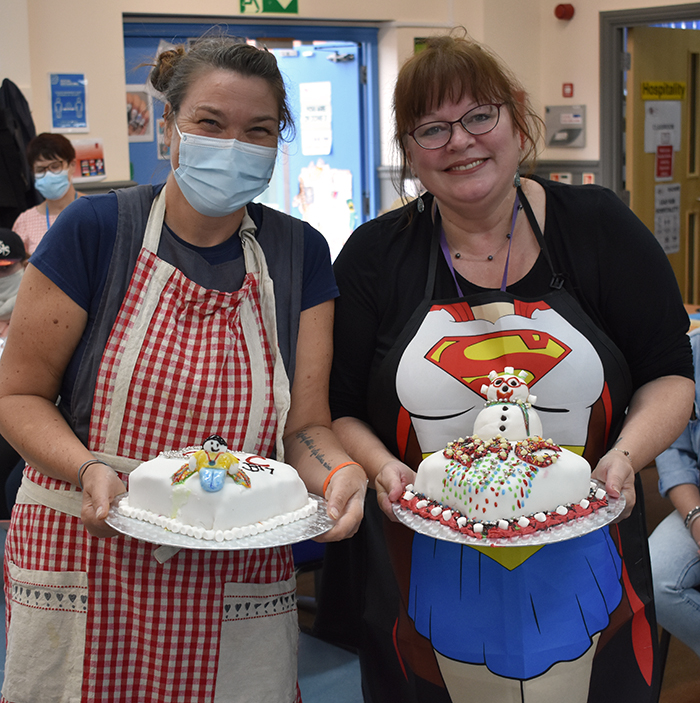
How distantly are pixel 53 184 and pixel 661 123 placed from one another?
4.80 metres

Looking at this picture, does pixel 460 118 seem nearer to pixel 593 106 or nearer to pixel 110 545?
pixel 110 545

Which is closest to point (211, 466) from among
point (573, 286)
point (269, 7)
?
point (573, 286)

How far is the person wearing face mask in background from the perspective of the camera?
15.7 ft

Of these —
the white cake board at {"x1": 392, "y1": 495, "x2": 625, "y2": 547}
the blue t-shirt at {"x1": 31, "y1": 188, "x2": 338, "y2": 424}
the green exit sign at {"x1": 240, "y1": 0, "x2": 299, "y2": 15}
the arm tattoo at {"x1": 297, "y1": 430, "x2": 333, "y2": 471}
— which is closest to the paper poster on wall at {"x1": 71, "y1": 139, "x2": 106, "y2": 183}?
the green exit sign at {"x1": 240, "y1": 0, "x2": 299, "y2": 15}

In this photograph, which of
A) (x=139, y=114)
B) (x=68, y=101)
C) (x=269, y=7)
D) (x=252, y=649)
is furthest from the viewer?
(x=269, y=7)

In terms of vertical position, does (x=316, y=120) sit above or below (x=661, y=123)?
above

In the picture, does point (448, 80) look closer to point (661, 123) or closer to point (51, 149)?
point (51, 149)

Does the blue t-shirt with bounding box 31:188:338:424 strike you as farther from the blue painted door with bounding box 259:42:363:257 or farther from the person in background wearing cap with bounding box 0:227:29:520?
the blue painted door with bounding box 259:42:363:257

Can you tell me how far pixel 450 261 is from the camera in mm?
1636

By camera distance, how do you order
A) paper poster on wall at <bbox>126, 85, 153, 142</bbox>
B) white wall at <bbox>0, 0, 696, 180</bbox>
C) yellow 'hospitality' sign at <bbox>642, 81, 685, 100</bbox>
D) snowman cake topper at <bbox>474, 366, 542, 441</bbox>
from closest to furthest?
1. snowman cake topper at <bbox>474, 366, 542, 441</bbox>
2. white wall at <bbox>0, 0, 696, 180</bbox>
3. paper poster on wall at <bbox>126, 85, 153, 142</bbox>
4. yellow 'hospitality' sign at <bbox>642, 81, 685, 100</bbox>

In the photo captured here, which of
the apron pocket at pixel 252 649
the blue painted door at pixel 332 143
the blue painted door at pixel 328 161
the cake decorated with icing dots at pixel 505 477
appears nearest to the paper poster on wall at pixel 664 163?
the blue painted door at pixel 332 143

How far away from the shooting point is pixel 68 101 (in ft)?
17.7

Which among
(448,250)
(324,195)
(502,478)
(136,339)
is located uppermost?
(324,195)

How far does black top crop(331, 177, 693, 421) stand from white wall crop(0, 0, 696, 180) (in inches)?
132
